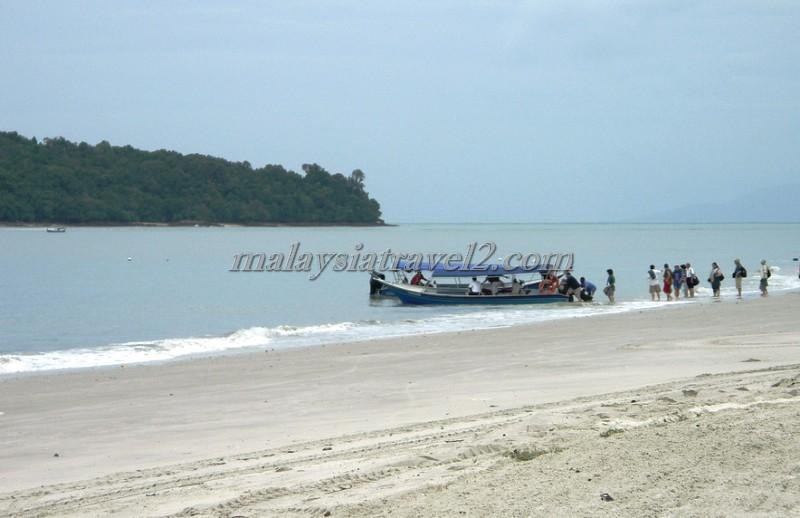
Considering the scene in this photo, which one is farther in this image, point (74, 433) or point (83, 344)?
point (83, 344)

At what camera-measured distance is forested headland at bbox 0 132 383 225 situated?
14638 centimetres

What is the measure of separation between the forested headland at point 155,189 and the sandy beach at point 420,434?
137m

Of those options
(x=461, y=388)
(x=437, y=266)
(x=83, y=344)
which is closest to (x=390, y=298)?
(x=437, y=266)

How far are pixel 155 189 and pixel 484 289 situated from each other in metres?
136

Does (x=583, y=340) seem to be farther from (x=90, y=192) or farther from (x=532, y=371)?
(x=90, y=192)

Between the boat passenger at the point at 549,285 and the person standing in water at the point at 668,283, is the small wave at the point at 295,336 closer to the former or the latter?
the person standing in water at the point at 668,283

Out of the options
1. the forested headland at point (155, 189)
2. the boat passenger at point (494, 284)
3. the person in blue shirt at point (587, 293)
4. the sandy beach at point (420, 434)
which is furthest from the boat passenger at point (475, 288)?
the forested headland at point (155, 189)

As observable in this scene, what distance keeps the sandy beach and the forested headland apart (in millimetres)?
137367

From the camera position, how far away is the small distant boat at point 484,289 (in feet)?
107

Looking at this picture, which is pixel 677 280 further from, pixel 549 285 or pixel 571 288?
pixel 549 285

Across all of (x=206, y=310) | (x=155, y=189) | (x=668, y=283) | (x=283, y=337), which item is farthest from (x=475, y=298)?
(x=155, y=189)

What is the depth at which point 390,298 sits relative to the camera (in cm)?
3638

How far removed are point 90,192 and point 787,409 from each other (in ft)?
508

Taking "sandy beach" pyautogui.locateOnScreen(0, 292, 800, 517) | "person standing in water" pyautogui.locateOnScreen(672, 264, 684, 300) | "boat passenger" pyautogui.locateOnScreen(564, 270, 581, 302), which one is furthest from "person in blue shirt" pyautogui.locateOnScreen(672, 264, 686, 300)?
"sandy beach" pyautogui.locateOnScreen(0, 292, 800, 517)
